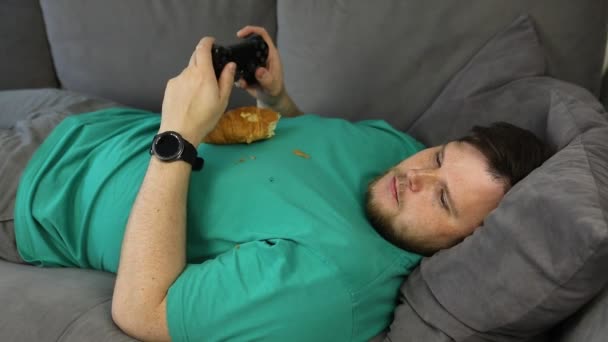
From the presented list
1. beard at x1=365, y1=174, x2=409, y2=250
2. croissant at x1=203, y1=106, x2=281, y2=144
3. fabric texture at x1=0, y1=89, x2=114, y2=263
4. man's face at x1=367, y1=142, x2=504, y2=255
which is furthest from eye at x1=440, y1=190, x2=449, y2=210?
fabric texture at x1=0, y1=89, x2=114, y2=263

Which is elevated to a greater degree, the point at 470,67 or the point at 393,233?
the point at 470,67

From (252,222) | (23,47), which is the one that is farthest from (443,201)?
(23,47)

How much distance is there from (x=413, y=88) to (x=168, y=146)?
0.75 metres

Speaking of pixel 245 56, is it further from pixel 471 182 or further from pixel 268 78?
pixel 471 182

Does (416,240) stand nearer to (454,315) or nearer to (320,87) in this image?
(454,315)

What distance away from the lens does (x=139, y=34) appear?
1.55 metres

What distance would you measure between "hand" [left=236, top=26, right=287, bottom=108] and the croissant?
0.12m

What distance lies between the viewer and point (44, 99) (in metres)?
1.41

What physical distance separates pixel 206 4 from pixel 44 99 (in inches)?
21.3

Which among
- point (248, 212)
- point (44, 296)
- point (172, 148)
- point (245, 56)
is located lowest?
point (44, 296)

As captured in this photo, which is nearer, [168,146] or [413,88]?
[168,146]

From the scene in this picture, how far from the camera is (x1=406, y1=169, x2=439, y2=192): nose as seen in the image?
1.05 meters

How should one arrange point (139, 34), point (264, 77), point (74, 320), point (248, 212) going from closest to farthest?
point (74, 320) → point (248, 212) → point (264, 77) → point (139, 34)

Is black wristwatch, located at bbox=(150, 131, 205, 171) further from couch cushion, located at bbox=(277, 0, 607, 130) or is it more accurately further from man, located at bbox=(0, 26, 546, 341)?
couch cushion, located at bbox=(277, 0, 607, 130)
